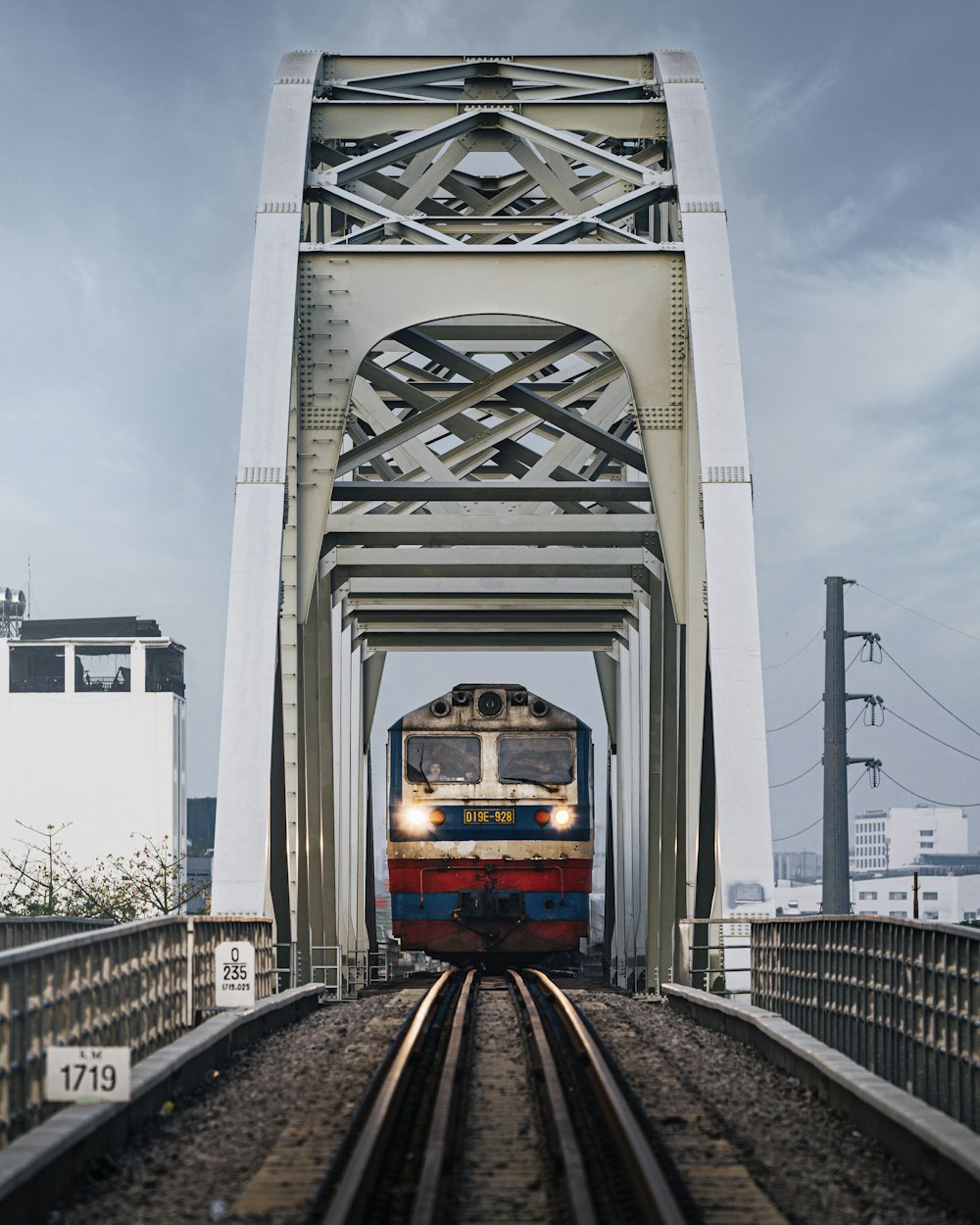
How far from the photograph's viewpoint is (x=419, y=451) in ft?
63.8

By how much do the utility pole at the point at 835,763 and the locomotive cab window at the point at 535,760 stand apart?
23.7 feet

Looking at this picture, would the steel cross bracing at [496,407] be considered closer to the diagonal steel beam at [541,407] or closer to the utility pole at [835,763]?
the diagonal steel beam at [541,407]

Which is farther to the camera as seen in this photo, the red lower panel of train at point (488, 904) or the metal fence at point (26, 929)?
the red lower panel of train at point (488, 904)

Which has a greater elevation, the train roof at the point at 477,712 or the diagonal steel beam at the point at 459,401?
the diagonal steel beam at the point at 459,401

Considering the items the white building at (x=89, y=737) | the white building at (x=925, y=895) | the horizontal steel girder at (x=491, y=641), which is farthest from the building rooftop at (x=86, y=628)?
the horizontal steel girder at (x=491, y=641)

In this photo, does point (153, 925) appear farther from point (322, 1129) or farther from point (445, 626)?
point (445, 626)

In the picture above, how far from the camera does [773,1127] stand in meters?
8.05

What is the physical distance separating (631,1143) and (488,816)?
1642cm

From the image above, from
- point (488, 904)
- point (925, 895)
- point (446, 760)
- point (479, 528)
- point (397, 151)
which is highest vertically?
point (397, 151)

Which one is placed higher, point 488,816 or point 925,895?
point 488,816

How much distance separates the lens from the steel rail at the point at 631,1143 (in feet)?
19.7

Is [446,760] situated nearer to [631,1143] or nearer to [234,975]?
[234,975]

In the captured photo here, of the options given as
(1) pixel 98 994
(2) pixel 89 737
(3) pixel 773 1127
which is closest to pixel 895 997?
(3) pixel 773 1127

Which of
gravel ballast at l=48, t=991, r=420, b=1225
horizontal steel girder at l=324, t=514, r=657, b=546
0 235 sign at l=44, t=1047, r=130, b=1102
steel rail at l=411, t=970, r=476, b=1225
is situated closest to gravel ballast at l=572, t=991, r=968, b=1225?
steel rail at l=411, t=970, r=476, b=1225
